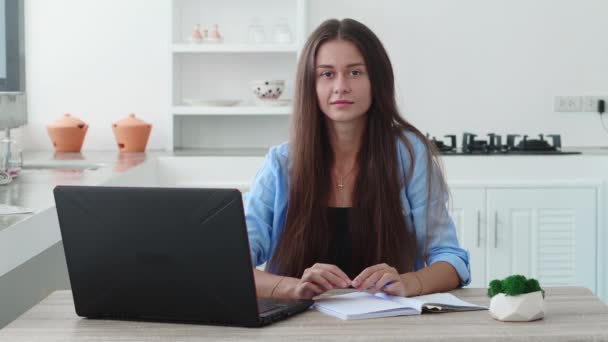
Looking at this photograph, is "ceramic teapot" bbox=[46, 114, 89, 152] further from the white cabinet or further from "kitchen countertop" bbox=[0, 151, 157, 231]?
the white cabinet

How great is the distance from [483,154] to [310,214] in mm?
1722

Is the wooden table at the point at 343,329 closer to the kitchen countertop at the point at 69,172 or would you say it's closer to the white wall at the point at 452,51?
the kitchen countertop at the point at 69,172

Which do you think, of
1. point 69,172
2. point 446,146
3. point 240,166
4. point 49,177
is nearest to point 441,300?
point 49,177

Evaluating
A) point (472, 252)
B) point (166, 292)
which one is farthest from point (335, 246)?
point (472, 252)

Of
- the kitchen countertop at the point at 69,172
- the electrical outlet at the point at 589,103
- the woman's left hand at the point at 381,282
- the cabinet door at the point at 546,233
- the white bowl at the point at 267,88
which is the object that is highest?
the white bowl at the point at 267,88

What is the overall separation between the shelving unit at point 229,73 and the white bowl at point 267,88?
107mm

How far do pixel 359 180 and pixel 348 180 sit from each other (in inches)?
1.6

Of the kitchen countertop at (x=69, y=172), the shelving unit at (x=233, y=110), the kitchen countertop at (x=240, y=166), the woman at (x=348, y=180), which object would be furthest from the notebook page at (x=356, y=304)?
the shelving unit at (x=233, y=110)

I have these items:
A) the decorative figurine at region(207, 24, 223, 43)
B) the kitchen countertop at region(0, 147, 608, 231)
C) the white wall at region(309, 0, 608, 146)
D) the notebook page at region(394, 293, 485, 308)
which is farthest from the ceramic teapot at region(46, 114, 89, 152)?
the notebook page at region(394, 293, 485, 308)

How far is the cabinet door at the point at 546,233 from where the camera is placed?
11.7ft

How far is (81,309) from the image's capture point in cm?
148

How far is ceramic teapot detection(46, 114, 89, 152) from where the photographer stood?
149 inches

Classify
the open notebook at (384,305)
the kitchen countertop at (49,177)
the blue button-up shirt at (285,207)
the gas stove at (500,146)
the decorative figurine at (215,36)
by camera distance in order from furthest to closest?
the decorative figurine at (215,36), the gas stove at (500,146), the kitchen countertop at (49,177), the blue button-up shirt at (285,207), the open notebook at (384,305)

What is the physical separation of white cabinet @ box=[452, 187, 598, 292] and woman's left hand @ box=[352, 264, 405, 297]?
1971mm
